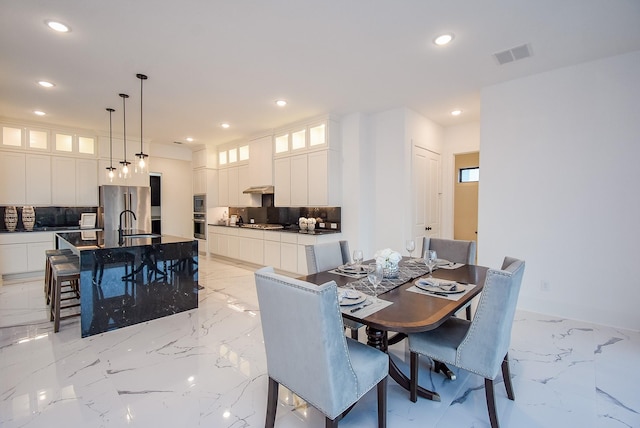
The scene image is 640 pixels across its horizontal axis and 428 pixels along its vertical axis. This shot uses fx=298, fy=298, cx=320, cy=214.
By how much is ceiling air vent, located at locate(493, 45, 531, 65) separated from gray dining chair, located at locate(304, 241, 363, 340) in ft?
7.98

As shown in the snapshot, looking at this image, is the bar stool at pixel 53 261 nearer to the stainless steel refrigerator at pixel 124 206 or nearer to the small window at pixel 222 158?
the stainless steel refrigerator at pixel 124 206

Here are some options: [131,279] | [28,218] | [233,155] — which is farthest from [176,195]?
[131,279]

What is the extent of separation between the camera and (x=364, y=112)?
15.8ft

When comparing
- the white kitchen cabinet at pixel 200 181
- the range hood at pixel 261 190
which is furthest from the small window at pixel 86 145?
the range hood at pixel 261 190

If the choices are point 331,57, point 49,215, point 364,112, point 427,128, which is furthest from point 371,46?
point 49,215

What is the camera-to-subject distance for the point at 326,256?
2.73 meters

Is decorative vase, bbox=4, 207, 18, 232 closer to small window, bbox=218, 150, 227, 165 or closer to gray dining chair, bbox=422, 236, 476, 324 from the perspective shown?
small window, bbox=218, 150, 227, 165

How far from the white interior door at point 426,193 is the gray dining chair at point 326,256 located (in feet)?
7.18

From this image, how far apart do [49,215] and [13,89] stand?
274 cm

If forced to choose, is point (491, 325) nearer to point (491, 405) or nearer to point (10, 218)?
point (491, 405)

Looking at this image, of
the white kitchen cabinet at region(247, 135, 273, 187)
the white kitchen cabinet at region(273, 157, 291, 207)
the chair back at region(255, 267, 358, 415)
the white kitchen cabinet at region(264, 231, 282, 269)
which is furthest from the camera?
the white kitchen cabinet at region(247, 135, 273, 187)

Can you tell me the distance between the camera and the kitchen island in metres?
3.00

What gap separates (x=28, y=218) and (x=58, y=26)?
4.40 metres

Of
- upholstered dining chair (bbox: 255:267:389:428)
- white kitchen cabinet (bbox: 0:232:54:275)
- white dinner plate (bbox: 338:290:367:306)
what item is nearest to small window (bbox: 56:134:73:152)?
white kitchen cabinet (bbox: 0:232:54:275)
